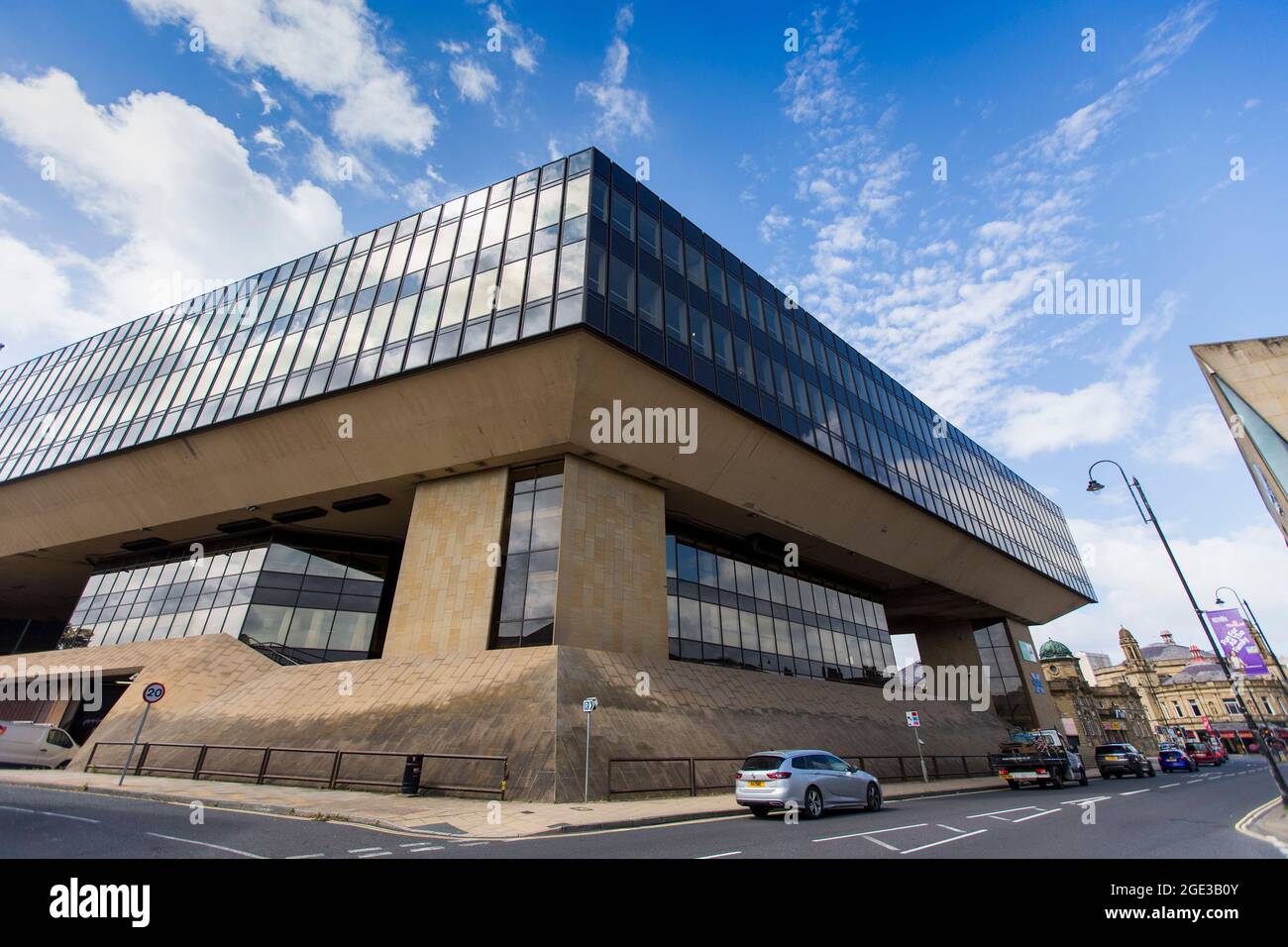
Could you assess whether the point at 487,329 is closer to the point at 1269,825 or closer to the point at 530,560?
the point at 530,560

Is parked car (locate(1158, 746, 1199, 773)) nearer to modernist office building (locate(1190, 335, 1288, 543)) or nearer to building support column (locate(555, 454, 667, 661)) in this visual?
modernist office building (locate(1190, 335, 1288, 543))

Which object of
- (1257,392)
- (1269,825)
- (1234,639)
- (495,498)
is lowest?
(1269,825)

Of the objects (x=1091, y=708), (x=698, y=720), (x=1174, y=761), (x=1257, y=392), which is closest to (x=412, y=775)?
(x=698, y=720)

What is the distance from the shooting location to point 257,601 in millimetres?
27391

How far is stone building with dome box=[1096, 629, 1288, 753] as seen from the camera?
280ft

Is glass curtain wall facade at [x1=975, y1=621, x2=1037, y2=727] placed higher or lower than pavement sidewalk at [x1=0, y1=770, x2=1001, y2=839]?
higher

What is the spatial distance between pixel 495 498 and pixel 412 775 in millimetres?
10444

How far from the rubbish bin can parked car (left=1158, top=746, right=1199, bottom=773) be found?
45.9 metres

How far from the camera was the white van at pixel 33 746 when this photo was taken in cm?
1947

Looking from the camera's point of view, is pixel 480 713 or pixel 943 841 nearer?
pixel 943 841

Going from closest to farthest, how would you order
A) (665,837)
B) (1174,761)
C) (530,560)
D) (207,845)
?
(207,845), (665,837), (530,560), (1174,761)

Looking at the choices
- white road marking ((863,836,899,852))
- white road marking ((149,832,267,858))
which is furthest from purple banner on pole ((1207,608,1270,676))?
white road marking ((149,832,267,858))
